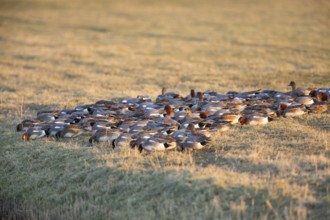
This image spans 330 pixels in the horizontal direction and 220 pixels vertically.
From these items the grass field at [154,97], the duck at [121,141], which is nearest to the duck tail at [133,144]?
the duck at [121,141]

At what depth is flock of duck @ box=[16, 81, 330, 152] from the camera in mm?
13742

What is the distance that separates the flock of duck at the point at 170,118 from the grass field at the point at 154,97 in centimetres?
37

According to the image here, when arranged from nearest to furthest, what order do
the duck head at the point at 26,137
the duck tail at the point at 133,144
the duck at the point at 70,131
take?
the duck tail at the point at 133,144, the duck head at the point at 26,137, the duck at the point at 70,131

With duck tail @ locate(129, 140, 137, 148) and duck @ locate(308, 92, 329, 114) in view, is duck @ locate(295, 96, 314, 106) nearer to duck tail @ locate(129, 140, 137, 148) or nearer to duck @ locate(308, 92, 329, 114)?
duck @ locate(308, 92, 329, 114)

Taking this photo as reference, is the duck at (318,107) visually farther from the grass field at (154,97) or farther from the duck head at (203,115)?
the duck head at (203,115)

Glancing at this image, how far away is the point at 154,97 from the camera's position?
22.0 metres

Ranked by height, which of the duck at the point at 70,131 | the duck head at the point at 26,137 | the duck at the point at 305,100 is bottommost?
the duck head at the point at 26,137

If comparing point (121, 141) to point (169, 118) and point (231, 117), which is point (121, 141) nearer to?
point (169, 118)

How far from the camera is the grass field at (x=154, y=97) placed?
10.5 meters

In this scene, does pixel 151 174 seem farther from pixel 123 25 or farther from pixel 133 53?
pixel 123 25

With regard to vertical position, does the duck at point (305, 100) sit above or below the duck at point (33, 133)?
above

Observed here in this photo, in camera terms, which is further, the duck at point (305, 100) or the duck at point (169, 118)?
the duck at point (305, 100)

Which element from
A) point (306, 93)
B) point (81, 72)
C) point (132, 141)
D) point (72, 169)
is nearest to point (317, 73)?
point (306, 93)

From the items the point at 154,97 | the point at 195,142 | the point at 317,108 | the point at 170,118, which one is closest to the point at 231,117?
the point at 170,118
